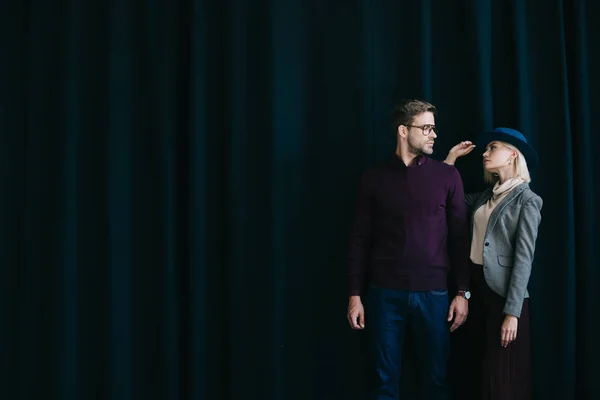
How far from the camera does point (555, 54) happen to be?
2.88 meters

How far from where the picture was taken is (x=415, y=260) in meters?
2.50

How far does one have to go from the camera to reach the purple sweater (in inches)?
98.7

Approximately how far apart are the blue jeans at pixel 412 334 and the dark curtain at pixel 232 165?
0.47 meters

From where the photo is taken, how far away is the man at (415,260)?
98.6 inches

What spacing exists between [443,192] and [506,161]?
0.96 ft

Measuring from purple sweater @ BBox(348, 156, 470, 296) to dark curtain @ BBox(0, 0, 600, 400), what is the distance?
15.0 inches

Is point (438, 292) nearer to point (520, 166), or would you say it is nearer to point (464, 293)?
point (464, 293)

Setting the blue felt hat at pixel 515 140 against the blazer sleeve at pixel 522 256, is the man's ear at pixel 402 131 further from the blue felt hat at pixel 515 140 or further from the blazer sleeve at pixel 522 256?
the blazer sleeve at pixel 522 256

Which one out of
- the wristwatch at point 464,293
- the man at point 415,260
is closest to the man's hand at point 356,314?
the man at point 415,260

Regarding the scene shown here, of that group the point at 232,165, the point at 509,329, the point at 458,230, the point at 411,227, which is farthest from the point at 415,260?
the point at 232,165

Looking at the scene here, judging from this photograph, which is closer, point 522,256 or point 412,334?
point 522,256

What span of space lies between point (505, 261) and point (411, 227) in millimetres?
403

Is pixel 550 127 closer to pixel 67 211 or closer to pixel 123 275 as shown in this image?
pixel 123 275

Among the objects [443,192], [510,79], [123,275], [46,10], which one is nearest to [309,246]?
[443,192]
